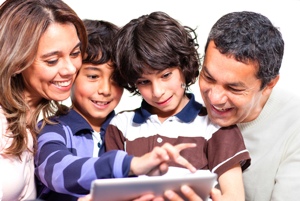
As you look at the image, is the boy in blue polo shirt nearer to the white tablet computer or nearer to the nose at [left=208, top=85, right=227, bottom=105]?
the white tablet computer

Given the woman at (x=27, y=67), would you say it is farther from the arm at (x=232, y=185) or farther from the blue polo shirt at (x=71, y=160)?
the arm at (x=232, y=185)

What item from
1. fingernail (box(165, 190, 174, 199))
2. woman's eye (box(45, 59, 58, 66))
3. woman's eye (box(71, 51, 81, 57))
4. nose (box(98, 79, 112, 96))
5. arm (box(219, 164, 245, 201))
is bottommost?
arm (box(219, 164, 245, 201))

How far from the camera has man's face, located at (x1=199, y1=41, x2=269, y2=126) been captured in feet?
5.06

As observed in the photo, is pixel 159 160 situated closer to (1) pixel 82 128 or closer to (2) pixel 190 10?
(1) pixel 82 128

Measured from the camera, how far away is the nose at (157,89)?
1541mm

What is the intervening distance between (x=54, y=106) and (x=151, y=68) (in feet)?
1.19

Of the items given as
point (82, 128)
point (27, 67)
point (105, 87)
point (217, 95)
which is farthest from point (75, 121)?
point (217, 95)

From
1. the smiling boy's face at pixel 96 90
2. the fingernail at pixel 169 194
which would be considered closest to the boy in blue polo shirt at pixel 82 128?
the smiling boy's face at pixel 96 90

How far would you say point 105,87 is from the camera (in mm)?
1669

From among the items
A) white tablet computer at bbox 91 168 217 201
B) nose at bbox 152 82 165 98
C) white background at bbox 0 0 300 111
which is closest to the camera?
white tablet computer at bbox 91 168 217 201

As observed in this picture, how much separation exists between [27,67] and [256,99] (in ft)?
2.10

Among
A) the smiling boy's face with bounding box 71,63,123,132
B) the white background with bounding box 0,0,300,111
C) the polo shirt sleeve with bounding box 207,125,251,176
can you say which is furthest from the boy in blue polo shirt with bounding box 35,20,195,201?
the white background with bounding box 0,0,300,111

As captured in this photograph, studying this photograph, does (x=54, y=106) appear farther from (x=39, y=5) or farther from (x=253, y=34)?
(x=253, y=34)

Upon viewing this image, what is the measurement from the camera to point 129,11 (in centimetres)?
265
